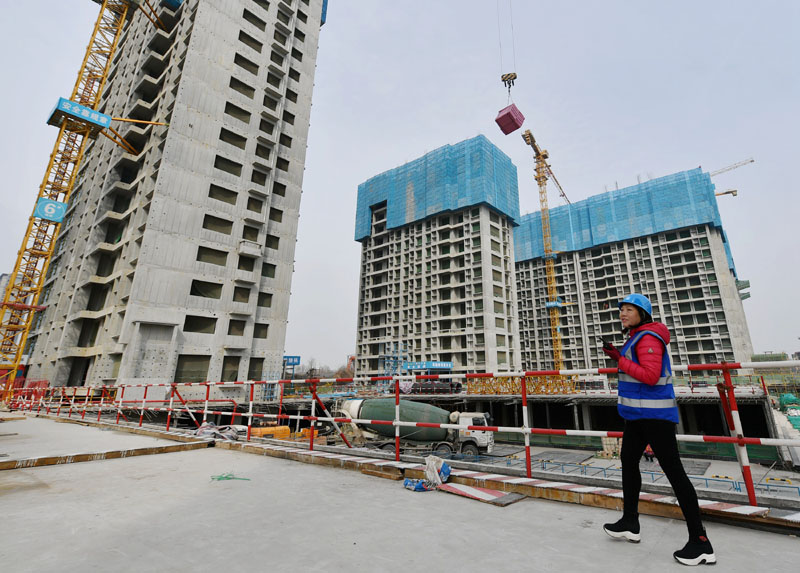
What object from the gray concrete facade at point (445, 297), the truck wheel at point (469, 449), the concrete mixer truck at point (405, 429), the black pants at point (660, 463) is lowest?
the truck wheel at point (469, 449)

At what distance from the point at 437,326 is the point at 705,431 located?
32141 mm

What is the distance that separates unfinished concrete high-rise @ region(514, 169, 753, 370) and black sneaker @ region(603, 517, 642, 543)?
204ft

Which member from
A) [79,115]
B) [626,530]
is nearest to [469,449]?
[626,530]

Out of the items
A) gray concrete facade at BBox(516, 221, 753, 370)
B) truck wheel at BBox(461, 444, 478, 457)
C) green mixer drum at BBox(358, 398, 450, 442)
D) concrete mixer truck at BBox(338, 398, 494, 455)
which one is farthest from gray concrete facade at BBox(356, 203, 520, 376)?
green mixer drum at BBox(358, 398, 450, 442)

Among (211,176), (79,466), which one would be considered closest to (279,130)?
(211,176)

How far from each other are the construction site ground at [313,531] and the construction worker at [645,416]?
30 centimetres

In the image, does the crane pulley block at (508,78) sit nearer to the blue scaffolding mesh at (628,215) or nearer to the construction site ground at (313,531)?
the blue scaffolding mesh at (628,215)

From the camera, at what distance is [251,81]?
34.5 meters

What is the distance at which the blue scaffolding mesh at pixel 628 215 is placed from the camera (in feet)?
198

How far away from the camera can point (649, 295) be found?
62.5 m

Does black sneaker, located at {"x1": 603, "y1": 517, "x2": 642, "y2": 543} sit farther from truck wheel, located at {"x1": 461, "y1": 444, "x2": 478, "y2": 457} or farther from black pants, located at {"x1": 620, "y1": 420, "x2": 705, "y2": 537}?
truck wheel, located at {"x1": 461, "y1": 444, "x2": 478, "y2": 457}

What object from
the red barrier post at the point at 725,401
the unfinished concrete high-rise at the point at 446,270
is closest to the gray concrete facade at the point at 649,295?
the unfinished concrete high-rise at the point at 446,270

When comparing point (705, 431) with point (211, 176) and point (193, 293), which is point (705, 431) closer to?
point (193, 293)

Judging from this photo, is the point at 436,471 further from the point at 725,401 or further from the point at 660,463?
the point at 725,401
